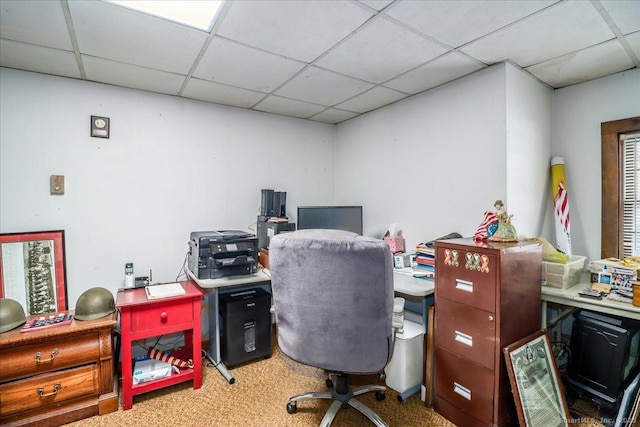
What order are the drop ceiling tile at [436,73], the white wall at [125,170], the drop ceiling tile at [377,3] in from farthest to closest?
the white wall at [125,170]
the drop ceiling tile at [436,73]
the drop ceiling tile at [377,3]

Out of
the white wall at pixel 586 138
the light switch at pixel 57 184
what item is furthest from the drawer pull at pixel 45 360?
the white wall at pixel 586 138

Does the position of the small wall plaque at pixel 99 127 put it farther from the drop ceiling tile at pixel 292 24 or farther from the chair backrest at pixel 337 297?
the chair backrest at pixel 337 297

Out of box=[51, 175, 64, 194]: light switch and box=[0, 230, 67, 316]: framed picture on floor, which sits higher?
box=[51, 175, 64, 194]: light switch

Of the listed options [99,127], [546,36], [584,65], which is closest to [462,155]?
[546,36]

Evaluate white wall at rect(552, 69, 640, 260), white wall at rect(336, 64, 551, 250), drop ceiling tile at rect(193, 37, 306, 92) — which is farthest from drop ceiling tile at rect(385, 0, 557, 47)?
white wall at rect(552, 69, 640, 260)

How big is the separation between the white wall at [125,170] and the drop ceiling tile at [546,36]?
7.17 feet

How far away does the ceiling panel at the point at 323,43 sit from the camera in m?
1.59

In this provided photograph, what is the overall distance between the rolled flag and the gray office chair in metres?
1.96

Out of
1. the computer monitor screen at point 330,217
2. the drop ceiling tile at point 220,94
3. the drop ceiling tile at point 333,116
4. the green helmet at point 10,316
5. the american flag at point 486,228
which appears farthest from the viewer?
the drop ceiling tile at point 333,116

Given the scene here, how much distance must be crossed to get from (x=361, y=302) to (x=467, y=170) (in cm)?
164

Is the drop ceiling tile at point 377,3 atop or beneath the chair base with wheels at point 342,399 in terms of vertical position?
atop

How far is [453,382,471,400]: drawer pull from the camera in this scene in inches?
69.7

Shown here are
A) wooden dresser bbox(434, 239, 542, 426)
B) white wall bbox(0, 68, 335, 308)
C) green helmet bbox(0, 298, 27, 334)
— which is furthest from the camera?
white wall bbox(0, 68, 335, 308)

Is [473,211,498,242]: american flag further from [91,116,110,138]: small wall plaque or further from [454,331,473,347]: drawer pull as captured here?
[91,116,110,138]: small wall plaque
